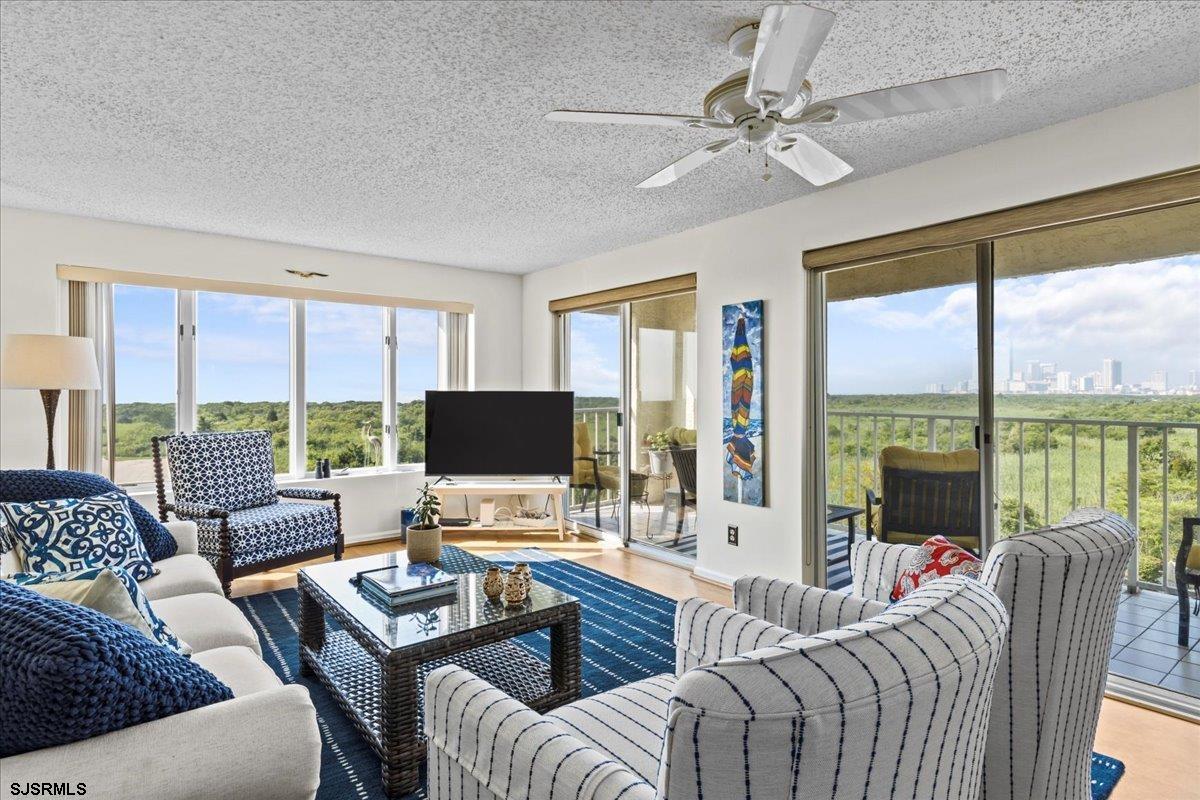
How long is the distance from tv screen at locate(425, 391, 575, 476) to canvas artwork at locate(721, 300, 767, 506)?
154 cm

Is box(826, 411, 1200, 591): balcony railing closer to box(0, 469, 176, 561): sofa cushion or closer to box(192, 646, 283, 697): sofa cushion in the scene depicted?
box(192, 646, 283, 697): sofa cushion

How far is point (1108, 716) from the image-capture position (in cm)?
253

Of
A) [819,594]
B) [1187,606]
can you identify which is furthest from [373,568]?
[1187,606]

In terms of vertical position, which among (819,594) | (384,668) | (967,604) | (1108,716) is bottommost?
(1108,716)

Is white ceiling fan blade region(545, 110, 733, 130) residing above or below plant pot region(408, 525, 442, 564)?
above

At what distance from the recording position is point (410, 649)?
6.70 ft

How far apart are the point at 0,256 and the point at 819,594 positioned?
16.0 feet

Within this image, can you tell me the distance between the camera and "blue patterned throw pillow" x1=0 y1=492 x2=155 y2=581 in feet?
8.09

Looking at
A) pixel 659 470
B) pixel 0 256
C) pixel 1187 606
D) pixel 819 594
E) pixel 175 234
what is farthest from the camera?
pixel 659 470

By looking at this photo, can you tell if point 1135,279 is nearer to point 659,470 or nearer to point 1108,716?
point 1108,716

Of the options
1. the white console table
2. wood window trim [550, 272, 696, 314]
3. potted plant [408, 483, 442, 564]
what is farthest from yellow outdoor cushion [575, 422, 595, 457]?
potted plant [408, 483, 442, 564]

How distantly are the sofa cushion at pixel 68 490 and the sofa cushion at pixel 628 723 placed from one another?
88.6 inches

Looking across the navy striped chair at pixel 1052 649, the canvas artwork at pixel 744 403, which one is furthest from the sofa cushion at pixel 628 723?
the canvas artwork at pixel 744 403

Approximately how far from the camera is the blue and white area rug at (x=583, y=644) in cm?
213
